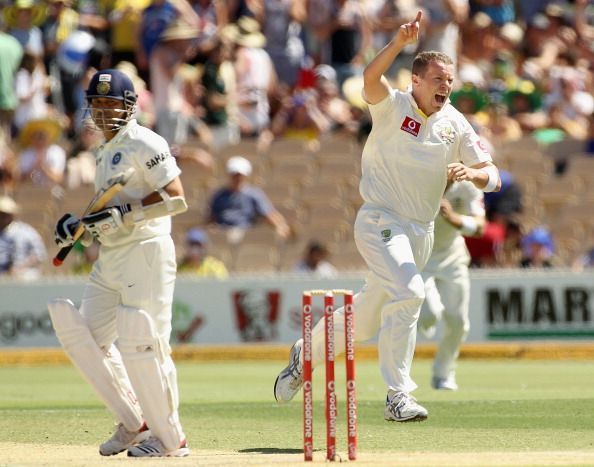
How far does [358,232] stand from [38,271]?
7974 millimetres

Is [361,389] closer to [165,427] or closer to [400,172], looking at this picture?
[400,172]

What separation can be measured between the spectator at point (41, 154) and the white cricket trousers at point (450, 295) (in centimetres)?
703

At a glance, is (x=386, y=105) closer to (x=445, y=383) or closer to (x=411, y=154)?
(x=411, y=154)

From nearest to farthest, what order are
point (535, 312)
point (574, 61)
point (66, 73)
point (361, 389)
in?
point (361, 389)
point (535, 312)
point (66, 73)
point (574, 61)

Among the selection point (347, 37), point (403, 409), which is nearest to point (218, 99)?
point (347, 37)

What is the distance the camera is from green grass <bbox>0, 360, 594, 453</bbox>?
808 cm

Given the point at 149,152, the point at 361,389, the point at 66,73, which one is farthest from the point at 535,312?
the point at 149,152

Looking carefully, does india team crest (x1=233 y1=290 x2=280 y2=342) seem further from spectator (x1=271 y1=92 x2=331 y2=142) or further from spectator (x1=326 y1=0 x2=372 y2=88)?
spectator (x1=326 y1=0 x2=372 y2=88)

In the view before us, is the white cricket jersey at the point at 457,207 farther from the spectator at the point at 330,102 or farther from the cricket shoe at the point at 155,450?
the spectator at the point at 330,102

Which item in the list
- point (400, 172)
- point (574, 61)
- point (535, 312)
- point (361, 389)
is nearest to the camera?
point (400, 172)

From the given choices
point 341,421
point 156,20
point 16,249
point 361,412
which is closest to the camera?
point 341,421

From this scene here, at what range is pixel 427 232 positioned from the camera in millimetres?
8578

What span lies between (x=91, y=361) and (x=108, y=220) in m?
0.70

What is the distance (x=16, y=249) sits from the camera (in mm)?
15891
